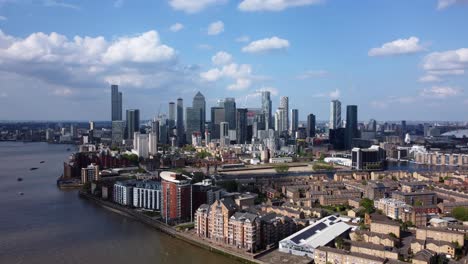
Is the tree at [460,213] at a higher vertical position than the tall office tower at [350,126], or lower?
lower

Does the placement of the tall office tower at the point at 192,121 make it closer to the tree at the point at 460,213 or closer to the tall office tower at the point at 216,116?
the tall office tower at the point at 216,116

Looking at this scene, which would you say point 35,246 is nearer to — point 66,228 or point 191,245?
point 66,228

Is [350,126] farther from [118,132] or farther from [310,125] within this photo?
[118,132]

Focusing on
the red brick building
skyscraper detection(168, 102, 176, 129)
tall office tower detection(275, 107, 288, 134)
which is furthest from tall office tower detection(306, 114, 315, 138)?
the red brick building

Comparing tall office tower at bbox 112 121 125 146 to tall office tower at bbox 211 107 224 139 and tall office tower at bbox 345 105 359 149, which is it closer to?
tall office tower at bbox 211 107 224 139

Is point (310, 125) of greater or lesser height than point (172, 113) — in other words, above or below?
below

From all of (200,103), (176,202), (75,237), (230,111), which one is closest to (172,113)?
(200,103)

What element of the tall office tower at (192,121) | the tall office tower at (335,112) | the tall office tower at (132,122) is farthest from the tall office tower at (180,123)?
the tall office tower at (335,112)
